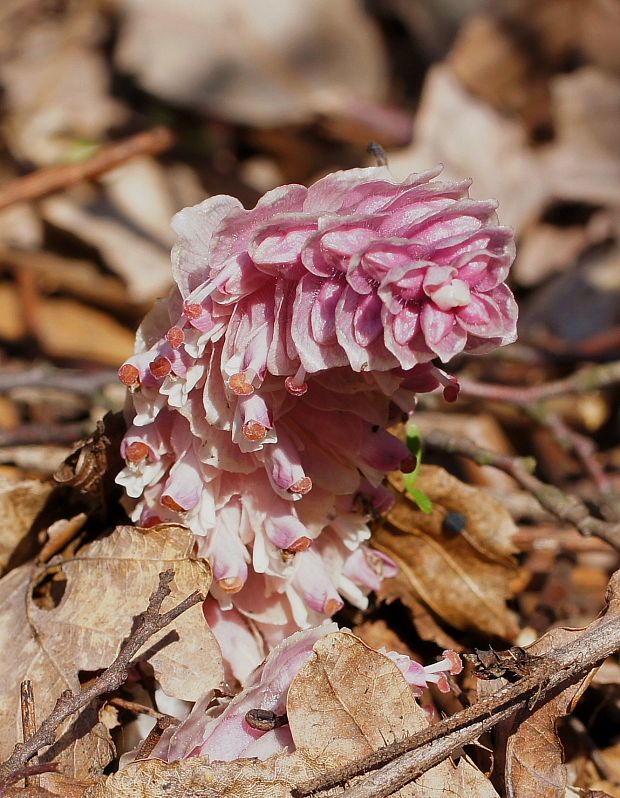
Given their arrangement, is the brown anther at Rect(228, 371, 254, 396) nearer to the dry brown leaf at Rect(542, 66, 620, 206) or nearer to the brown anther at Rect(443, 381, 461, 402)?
the brown anther at Rect(443, 381, 461, 402)

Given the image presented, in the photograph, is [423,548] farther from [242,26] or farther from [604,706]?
[242,26]

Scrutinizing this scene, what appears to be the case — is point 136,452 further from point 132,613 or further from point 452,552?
point 452,552

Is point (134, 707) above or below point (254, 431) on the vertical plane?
below

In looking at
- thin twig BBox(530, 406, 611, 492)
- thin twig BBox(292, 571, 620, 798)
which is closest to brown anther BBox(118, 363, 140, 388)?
thin twig BBox(292, 571, 620, 798)

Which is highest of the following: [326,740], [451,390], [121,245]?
[451,390]

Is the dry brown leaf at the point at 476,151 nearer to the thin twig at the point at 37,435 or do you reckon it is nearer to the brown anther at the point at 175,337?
the thin twig at the point at 37,435

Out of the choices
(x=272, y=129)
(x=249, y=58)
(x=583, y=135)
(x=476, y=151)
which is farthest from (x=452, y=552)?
(x=249, y=58)

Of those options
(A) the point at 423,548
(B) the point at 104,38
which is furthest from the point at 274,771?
(B) the point at 104,38
